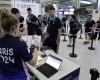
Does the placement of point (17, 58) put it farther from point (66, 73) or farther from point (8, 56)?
point (66, 73)

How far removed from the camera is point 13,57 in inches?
60.6

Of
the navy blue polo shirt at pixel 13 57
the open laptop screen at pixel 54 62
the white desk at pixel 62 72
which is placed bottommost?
the white desk at pixel 62 72

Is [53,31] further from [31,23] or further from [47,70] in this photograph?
[31,23]

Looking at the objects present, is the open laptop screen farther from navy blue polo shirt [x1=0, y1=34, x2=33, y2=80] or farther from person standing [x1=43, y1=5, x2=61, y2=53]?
person standing [x1=43, y1=5, x2=61, y2=53]

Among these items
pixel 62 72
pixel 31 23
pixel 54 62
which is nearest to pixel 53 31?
pixel 54 62

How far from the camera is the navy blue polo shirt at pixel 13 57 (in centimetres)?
152

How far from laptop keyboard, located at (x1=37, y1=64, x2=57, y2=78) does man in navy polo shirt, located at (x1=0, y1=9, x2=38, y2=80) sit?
59 cm

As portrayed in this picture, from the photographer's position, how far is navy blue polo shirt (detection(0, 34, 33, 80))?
1524mm

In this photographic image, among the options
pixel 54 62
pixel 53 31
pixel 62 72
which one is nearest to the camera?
pixel 62 72

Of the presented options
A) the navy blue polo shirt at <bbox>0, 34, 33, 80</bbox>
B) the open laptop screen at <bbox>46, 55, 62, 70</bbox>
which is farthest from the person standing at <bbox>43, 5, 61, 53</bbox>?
the navy blue polo shirt at <bbox>0, 34, 33, 80</bbox>

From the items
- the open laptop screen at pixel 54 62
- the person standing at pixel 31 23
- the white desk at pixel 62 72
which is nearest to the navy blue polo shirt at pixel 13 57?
the white desk at pixel 62 72

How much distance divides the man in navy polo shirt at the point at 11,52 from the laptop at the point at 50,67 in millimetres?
606

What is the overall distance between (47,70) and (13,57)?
0.82 m

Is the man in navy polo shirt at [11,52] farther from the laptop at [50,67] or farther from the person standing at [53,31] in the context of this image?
the person standing at [53,31]
